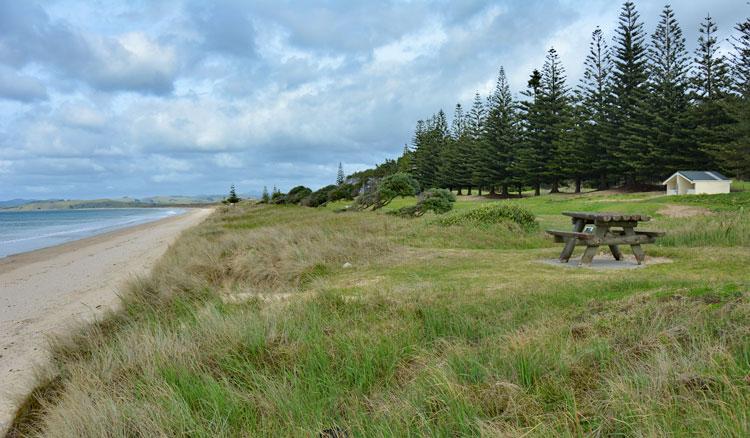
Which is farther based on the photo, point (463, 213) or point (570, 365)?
point (463, 213)

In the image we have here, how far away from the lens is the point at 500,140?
159 ft

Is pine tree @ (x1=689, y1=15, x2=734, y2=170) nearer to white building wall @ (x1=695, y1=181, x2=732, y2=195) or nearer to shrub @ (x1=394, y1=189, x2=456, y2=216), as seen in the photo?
white building wall @ (x1=695, y1=181, x2=732, y2=195)

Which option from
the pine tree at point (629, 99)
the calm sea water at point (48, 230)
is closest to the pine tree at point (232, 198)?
the calm sea water at point (48, 230)

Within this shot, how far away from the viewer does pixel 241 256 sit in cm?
1066

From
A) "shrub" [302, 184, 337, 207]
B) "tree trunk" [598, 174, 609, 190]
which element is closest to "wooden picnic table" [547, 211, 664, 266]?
"shrub" [302, 184, 337, 207]

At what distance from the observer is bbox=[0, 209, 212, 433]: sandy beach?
20.0 feet

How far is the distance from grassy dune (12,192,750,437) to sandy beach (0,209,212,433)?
818 millimetres

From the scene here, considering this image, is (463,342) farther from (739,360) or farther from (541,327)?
(739,360)

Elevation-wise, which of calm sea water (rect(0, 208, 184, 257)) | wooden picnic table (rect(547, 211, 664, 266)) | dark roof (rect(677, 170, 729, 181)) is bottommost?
calm sea water (rect(0, 208, 184, 257))

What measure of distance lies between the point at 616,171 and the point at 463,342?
131 feet

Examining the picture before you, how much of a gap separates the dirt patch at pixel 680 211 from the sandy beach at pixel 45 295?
17092mm

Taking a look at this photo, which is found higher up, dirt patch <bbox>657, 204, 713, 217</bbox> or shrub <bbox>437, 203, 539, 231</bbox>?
shrub <bbox>437, 203, 539, 231</bbox>

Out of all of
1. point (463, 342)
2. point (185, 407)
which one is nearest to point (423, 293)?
point (463, 342)

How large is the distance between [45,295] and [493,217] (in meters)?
10.7
